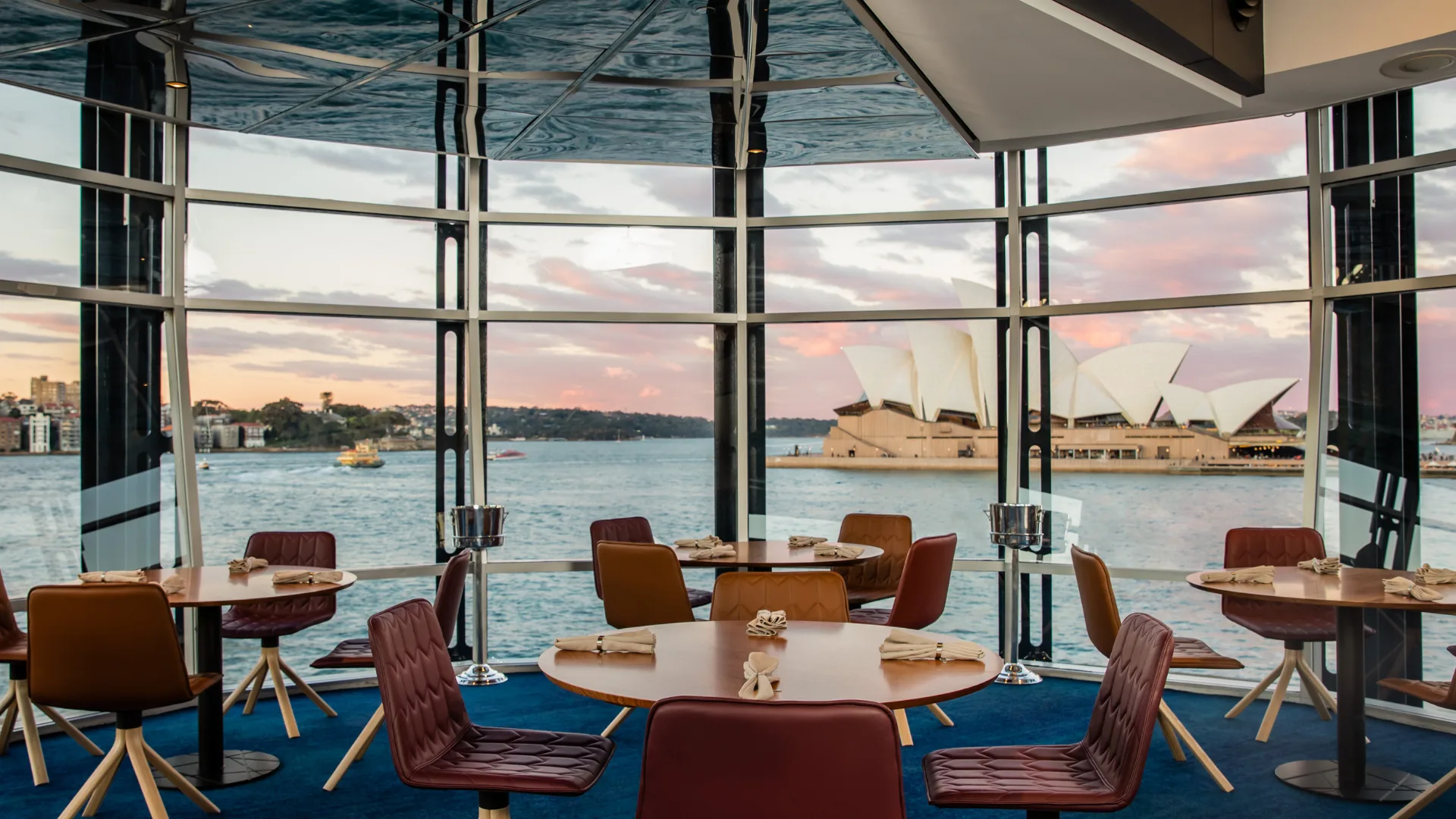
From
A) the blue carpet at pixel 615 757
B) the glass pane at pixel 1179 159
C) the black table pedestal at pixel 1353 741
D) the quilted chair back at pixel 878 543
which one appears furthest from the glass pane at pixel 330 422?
the black table pedestal at pixel 1353 741

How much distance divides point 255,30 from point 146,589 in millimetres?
2170

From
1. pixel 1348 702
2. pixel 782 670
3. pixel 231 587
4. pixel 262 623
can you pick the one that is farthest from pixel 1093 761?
pixel 262 623

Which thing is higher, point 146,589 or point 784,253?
point 784,253

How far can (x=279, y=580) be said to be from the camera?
468 cm

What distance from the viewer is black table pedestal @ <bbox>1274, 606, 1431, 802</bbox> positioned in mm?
4547

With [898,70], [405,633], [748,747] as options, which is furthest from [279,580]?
[898,70]

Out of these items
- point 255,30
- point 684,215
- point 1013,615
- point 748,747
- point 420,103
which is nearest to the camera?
point 748,747

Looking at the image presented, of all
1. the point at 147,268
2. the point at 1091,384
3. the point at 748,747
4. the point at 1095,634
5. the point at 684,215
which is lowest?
the point at 1095,634

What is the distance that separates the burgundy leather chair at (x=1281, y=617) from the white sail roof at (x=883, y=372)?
223cm

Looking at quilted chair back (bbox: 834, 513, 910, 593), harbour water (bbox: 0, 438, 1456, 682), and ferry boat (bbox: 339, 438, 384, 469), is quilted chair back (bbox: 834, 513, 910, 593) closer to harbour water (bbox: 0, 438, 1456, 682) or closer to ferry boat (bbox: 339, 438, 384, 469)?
harbour water (bbox: 0, 438, 1456, 682)

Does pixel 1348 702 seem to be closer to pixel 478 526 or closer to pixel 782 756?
pixel 782 756

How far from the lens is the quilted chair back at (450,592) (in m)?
4.75

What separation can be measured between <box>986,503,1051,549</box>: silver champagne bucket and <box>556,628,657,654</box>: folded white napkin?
3.49 metres

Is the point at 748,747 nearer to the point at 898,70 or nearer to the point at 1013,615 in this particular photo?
the point at 898,70
